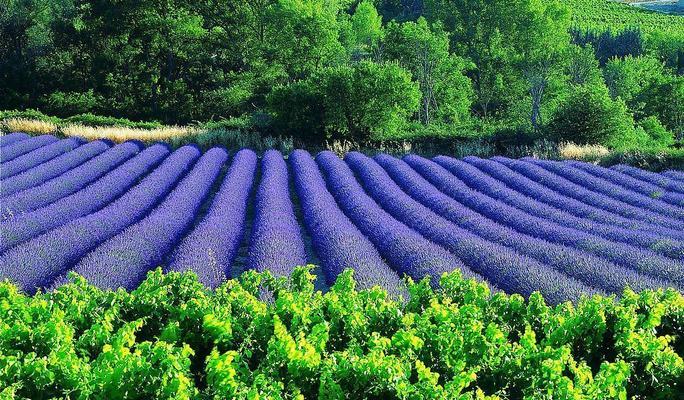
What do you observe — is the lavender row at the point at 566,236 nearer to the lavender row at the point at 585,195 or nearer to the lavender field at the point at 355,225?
the lavender field at the point at 355,225

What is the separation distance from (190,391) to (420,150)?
2148 centimetres

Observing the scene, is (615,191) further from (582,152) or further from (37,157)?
(37,157)

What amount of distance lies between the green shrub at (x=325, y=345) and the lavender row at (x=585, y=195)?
6.23m

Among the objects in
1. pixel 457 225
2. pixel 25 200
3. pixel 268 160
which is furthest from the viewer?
pixel 268 160

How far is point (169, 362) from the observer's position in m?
3.96

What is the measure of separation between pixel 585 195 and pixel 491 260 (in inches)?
244

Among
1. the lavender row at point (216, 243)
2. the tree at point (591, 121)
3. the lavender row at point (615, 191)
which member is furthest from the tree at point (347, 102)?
the lavender row at point (216, 243)

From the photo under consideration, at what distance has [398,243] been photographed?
887 cm

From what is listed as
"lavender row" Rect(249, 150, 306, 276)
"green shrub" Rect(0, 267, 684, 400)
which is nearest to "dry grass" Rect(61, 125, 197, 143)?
"lavender row" Rect(249, 150, 306, 276)

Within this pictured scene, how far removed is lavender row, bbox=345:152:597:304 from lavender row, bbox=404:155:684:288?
1.22 metres

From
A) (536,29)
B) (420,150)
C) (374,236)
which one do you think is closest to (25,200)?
(374,236)

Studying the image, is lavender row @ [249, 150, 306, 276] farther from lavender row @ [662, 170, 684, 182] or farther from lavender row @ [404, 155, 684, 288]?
lavender row @ [662, 170, 684, 182]

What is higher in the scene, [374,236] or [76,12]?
[76,12]

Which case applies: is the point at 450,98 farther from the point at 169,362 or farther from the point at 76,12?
the point at 169,362
